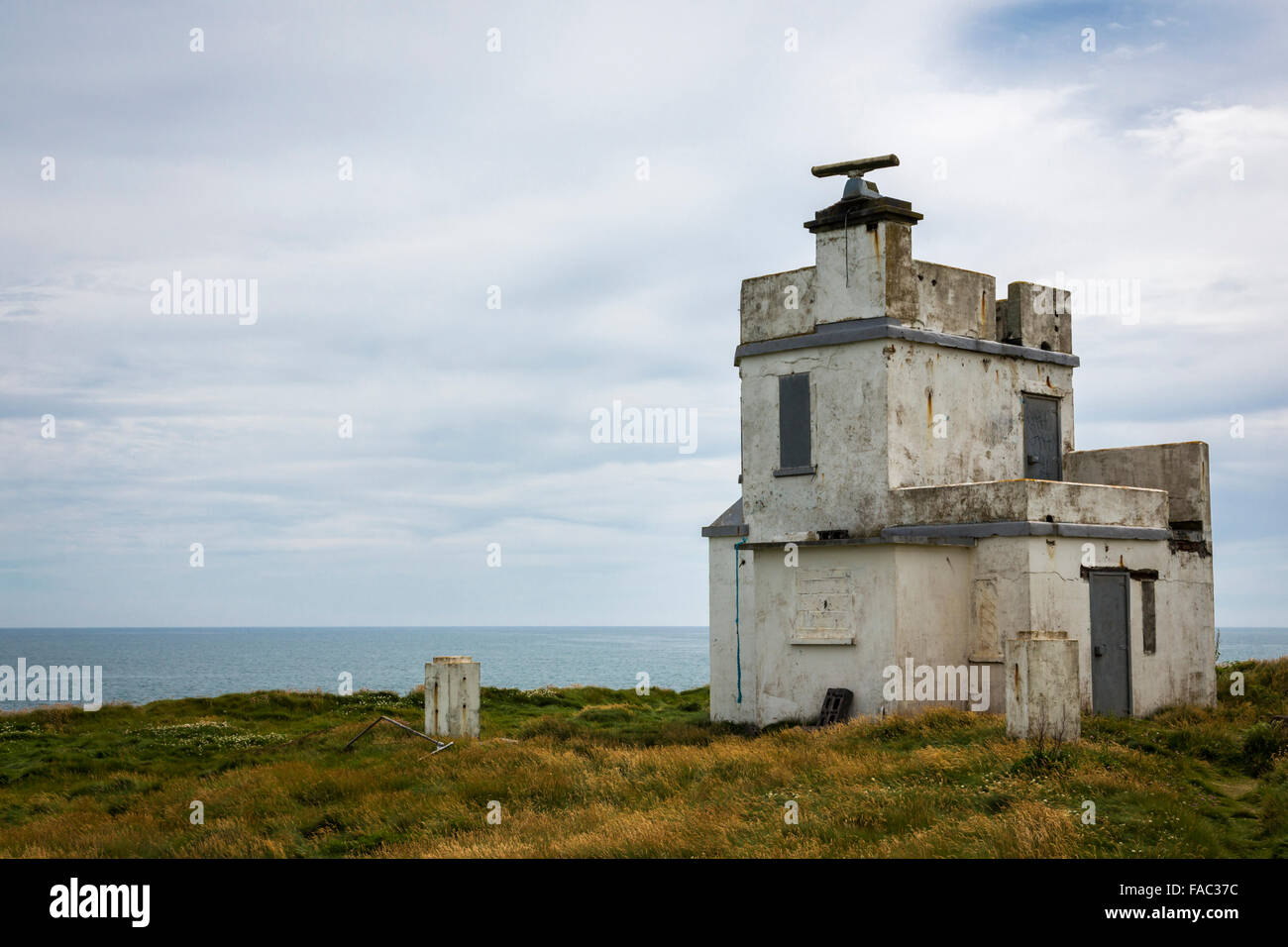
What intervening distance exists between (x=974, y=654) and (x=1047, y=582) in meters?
1.83

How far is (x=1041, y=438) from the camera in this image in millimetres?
25297

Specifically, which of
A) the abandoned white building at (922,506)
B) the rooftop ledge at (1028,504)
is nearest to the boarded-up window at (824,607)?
the abandoned white building at (922,506)

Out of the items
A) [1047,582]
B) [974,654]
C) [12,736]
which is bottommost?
[12,736]

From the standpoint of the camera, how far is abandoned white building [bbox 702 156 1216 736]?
20.9 metres

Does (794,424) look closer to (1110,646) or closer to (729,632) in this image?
(729,632)

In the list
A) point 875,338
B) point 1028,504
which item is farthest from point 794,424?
point 1028,504

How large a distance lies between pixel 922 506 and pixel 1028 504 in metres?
2.05

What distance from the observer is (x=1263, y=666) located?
1118 inches

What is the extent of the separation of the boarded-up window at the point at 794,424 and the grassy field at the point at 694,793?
5.36m

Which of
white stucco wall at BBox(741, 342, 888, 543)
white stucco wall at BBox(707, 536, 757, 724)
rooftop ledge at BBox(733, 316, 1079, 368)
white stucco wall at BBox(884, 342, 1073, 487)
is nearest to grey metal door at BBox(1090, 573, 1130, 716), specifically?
white stucco wall at BBox(884, 342, 1073, 487)

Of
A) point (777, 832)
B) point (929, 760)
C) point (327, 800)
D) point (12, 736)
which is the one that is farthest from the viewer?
point (12, 736)

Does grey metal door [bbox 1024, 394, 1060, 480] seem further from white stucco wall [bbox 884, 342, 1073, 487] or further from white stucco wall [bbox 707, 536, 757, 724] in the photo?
white stucco wall [bbox 707, 536, 757, 724]
